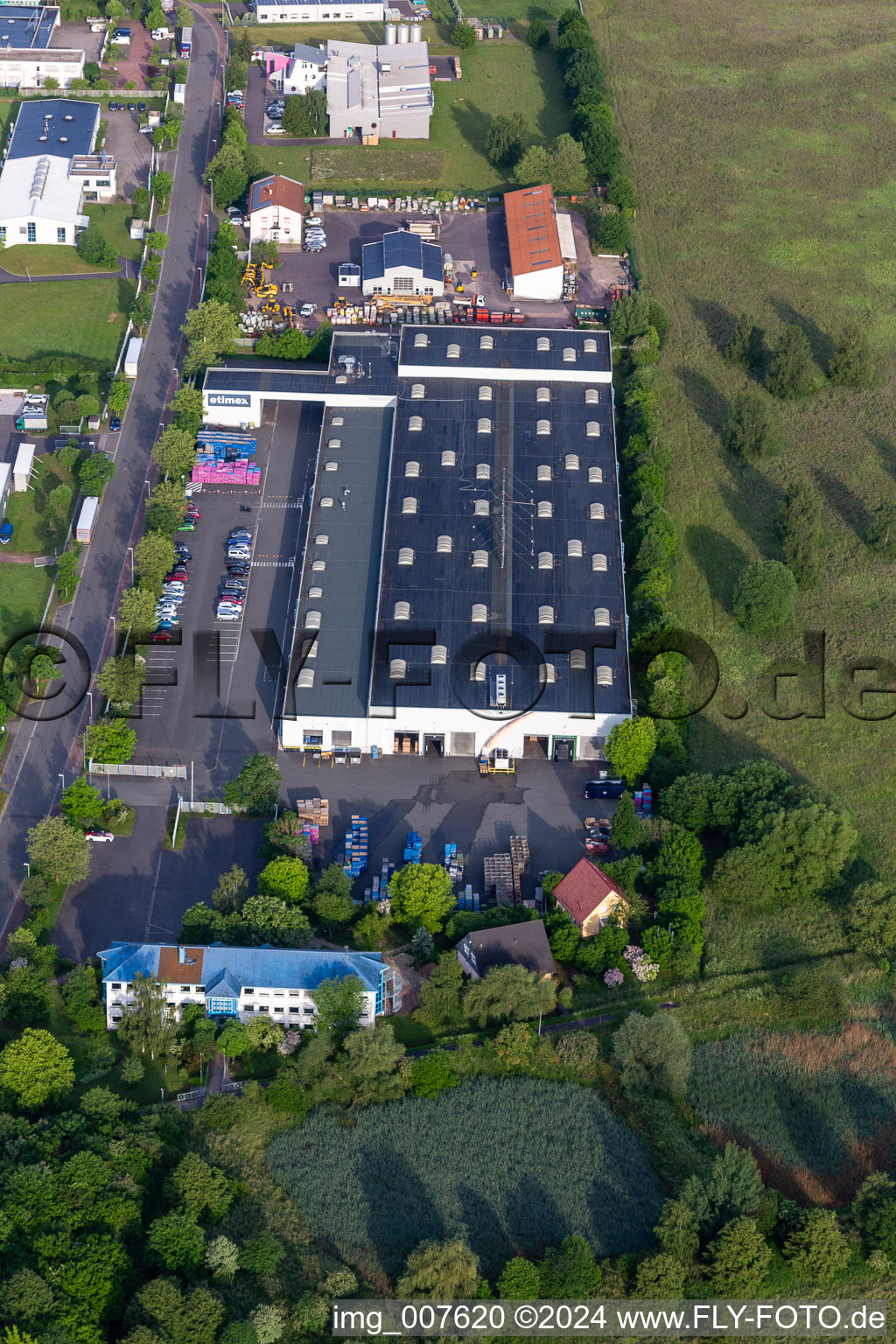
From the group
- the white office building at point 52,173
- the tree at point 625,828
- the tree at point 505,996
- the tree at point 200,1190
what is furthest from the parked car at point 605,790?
the white office building at point 52,173

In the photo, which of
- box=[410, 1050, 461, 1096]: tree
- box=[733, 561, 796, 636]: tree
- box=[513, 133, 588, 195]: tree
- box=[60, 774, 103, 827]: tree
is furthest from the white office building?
box=[410, 1050, 461, 1096]: tree

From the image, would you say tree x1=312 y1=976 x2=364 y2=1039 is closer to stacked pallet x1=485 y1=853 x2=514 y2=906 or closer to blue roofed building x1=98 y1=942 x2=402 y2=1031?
blue roofed building x1=98 y1=942 x2=402 y2=1031

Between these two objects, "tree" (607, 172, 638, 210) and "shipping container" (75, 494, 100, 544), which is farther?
"tree" (607, 172, 638, 210)

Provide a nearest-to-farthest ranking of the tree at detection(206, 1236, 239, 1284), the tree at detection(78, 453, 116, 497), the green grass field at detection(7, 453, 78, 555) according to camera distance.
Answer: the tree at detection(206, 1236, 239, 1284)
the green grass field at detection(7, 453, 78, 555)
the tree at detection(78, 453, 116, 497)

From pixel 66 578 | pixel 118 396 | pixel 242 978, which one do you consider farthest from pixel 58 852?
pixel 118 396

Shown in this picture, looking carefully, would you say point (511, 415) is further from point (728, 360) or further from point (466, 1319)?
point (466, 1319)

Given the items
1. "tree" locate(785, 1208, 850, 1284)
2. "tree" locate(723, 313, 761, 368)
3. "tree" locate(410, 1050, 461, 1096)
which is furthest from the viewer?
"tree" locate(723, 313, 761, 368)

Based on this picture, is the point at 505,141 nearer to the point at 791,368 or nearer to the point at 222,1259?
the point at 791,368

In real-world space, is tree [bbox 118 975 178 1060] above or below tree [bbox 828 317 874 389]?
below

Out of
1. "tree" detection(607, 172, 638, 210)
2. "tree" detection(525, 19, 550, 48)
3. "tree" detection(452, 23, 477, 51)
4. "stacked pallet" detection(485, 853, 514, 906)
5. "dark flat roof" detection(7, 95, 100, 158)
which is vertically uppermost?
"tree" detection(525, 19, 550, 48)
